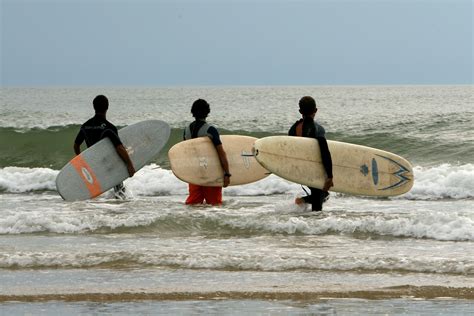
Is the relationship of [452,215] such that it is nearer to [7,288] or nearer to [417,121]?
[7,288]

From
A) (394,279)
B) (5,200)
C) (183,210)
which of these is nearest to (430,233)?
(394,279)

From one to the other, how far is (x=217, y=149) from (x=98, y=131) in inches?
68.3

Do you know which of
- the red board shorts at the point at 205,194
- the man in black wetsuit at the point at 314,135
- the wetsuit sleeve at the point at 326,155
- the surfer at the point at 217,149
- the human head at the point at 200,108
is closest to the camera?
the man in black wetsuit at the point at 314,135

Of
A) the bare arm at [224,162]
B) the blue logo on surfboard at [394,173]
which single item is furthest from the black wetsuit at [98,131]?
the blue logo on surfboard at [394,173]

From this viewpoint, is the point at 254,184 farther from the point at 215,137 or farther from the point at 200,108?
the point at 200,108

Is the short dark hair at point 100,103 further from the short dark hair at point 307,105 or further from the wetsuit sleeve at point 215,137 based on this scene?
the short dark hair at point 307,105

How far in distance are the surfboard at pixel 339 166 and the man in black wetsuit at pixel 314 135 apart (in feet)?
0.31

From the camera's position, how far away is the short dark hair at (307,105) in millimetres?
9453

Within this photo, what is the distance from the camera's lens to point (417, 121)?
922 inches

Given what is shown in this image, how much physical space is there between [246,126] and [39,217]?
54.4 ft

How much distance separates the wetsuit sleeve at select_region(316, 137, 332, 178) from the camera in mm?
9828

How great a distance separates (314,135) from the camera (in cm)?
1002

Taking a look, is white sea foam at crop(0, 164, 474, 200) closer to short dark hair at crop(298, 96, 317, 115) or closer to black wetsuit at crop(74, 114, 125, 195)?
black wetsuit at crop(74, 114, 125, 195)

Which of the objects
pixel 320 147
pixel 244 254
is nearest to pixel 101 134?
pixel 320 147
